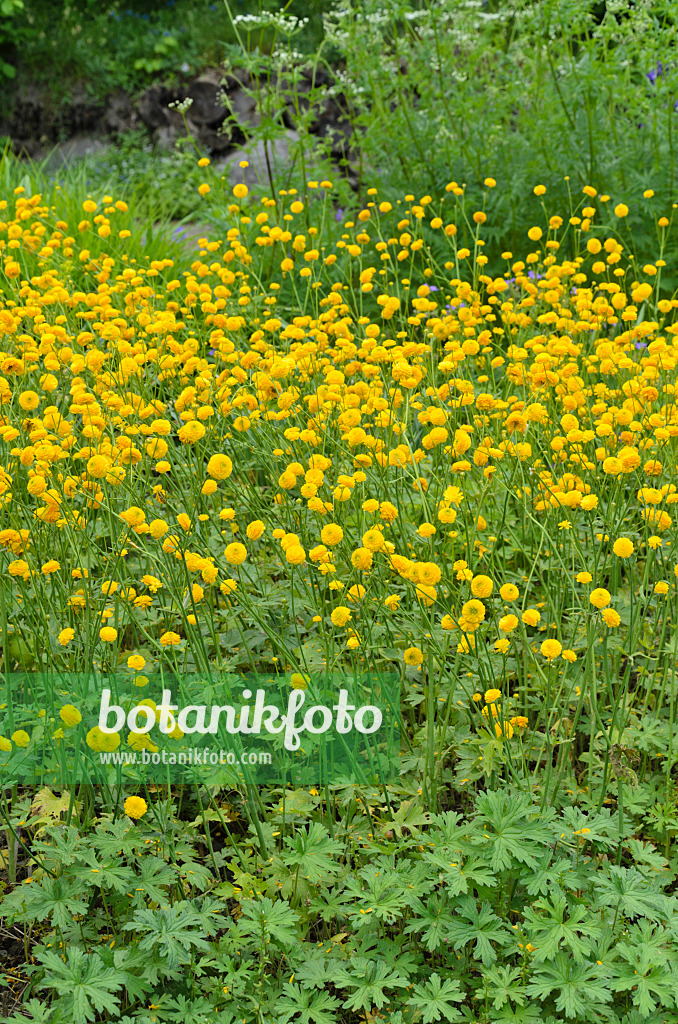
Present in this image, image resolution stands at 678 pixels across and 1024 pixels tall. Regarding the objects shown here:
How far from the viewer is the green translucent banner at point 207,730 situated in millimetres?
2055

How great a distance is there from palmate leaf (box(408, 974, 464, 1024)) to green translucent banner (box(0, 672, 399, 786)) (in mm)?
471

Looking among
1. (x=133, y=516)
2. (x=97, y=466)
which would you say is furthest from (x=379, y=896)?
(x=97, y=466)

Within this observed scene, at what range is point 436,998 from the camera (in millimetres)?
1672

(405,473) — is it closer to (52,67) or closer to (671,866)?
(671,866)

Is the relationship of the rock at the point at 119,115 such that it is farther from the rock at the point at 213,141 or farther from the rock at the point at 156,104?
the rock at the point at 213,141

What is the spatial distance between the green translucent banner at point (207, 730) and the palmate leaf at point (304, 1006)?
17.5 inches

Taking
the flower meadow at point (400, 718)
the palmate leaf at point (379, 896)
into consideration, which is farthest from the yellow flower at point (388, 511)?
the palmate leaf at point (379, 896)

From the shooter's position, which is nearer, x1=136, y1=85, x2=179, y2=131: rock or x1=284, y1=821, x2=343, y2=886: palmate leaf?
x1=284, y1=821, x2=343, y2=886: palmate leaf

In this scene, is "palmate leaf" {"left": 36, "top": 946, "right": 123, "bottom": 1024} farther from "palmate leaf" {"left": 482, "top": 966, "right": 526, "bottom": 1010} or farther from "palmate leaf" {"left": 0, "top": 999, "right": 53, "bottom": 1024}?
"palmate leaf" {"left": 482, "top": 966, "right": 526, "bottom": 1010}

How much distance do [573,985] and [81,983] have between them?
91 cm

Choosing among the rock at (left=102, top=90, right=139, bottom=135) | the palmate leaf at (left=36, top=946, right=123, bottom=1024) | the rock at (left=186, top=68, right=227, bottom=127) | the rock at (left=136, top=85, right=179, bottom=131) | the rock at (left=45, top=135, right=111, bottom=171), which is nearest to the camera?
the palmate leaf at (left=36, top=946, right=123, bottom=1024)

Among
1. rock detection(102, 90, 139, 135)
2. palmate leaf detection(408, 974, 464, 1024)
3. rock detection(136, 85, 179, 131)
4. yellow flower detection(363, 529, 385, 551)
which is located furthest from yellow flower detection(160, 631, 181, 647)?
rock detection(102, 90, 139, 135)

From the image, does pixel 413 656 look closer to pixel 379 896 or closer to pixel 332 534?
pixel 332 534

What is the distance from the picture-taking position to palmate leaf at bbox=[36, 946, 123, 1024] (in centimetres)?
161
